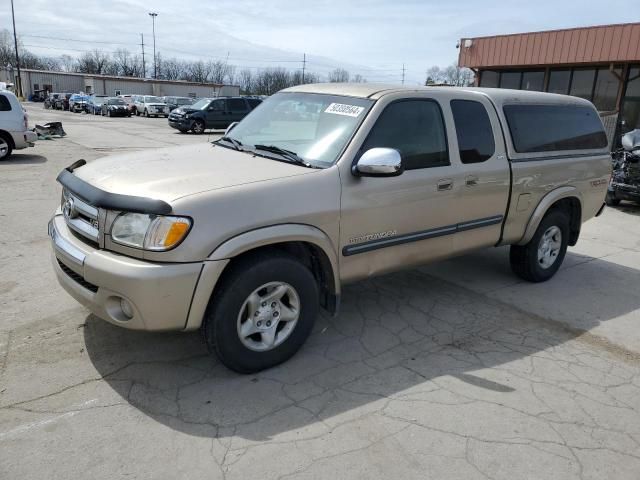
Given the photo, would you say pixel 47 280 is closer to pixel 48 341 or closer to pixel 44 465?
pixel 48 341

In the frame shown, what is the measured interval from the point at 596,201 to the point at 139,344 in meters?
5.00

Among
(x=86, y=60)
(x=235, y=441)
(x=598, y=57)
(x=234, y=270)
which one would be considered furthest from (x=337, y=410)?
(x=86, y=60)

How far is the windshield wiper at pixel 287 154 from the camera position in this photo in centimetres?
361

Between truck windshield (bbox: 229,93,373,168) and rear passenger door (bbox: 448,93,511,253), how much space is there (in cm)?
98

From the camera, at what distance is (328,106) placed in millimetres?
4059

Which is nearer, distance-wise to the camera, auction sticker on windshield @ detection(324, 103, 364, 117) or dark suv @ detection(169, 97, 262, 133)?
auction sticker on windshield @ detection(324, 103, 364, 117)

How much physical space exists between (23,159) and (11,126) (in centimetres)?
89

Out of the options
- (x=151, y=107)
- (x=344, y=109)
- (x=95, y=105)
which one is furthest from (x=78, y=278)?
(x=95, y=105)

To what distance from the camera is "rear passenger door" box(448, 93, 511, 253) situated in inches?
170

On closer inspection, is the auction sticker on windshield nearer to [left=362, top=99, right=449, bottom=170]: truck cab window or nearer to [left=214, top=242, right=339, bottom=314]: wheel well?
[left=362, top=99, right=449, bottom=170]: truck cab window

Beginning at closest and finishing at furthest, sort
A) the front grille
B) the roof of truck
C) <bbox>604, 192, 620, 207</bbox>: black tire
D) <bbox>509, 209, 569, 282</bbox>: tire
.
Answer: the front grille, the roof of truck, <bbox>509, 209, 569, 282</bbox>: tire, <bbox>604, 192, 620, 207</bbox>: black tire

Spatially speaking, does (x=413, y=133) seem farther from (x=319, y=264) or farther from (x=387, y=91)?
(x=319, y=264)

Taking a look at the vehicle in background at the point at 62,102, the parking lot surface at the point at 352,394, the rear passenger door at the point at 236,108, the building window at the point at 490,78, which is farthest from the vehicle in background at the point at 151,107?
the parking lot surface at the point at 352,394

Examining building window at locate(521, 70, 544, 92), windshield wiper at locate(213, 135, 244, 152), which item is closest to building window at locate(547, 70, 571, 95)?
building window at locate(521, 70, 544, 92)
